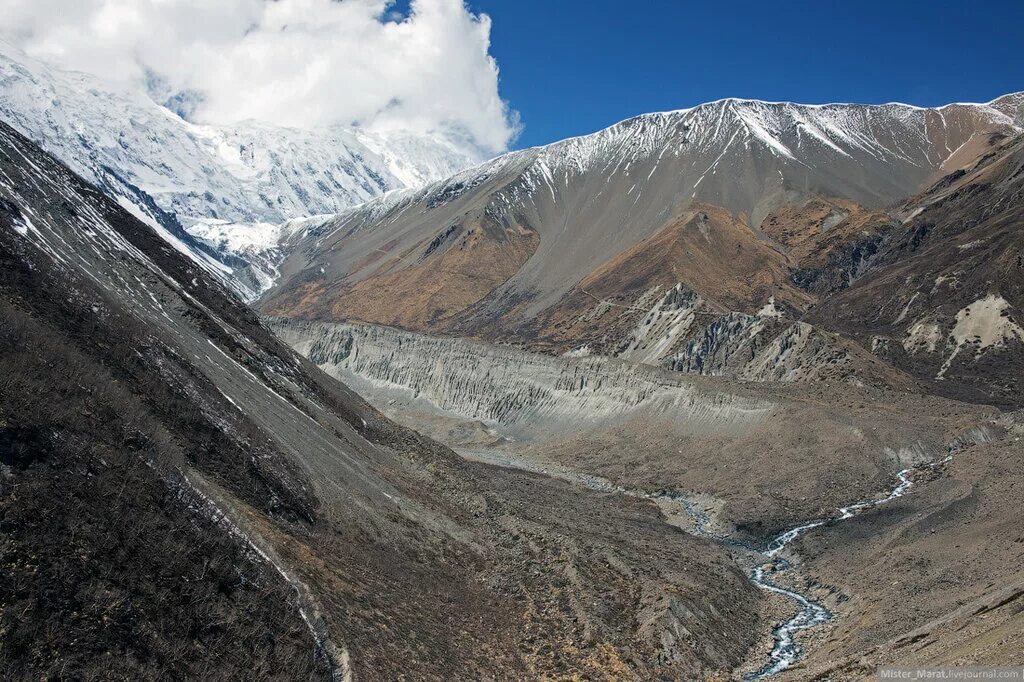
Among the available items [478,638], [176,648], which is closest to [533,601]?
[478,638]

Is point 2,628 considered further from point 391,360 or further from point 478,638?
point 391,360

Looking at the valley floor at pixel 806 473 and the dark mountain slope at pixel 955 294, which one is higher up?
the dark mountain slope at pixel 955 294

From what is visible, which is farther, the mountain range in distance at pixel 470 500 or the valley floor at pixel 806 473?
the valley floor at pixel 806 473

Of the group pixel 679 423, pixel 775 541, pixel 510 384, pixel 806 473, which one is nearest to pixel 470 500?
pixel 775 541

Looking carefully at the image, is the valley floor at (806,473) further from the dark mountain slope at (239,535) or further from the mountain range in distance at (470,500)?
the dark mountain slope at (239,535)

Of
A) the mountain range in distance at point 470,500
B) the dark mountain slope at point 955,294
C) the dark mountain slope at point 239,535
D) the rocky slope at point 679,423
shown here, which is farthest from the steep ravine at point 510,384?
the dark mountain slope at point 955,294

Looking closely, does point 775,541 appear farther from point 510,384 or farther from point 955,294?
point 955,294

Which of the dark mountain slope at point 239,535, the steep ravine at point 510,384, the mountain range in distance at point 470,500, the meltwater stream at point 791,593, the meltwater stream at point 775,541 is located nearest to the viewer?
the dark mountain slope at point 239,535
